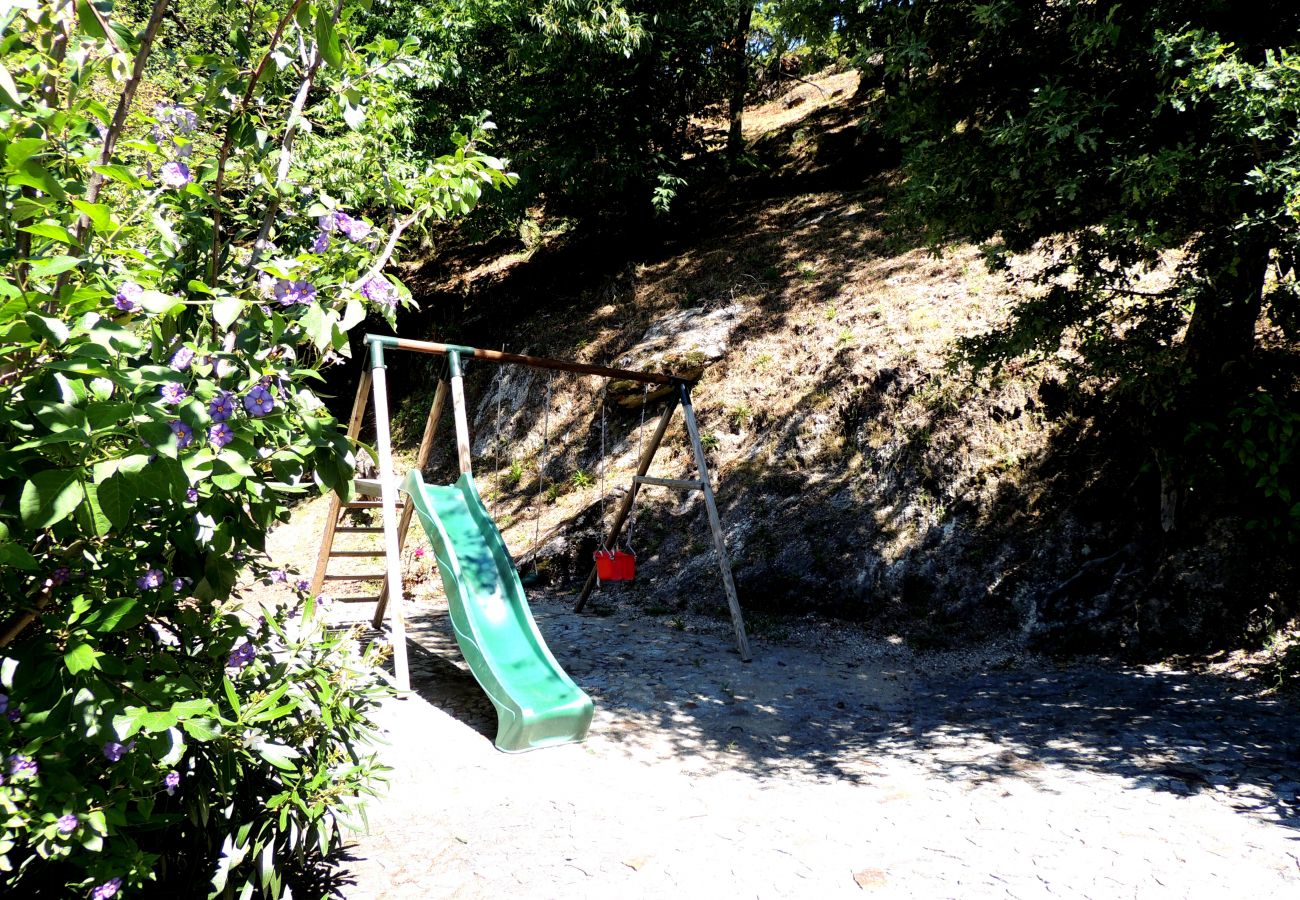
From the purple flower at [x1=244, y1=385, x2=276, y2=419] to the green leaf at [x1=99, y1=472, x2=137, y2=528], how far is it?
0.33 metres

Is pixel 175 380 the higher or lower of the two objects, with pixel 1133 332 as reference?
lower

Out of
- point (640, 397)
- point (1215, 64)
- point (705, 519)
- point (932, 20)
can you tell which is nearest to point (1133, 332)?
point (1215, 64)

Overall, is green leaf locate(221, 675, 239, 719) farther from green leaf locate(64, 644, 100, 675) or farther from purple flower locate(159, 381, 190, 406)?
purple flower locate(159, 381, 190, 406)

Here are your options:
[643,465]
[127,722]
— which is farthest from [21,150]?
[643,465]

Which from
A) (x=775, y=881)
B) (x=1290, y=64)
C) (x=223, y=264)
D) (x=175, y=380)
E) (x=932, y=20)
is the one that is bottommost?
(x=775, y=881)

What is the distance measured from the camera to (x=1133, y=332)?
6.01 m

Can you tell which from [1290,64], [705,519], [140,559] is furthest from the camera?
[705,519]

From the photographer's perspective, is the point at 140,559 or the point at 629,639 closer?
the point at 140,559

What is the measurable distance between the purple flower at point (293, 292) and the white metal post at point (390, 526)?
341 centimetres

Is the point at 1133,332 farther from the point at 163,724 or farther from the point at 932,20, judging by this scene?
the point at 163,724

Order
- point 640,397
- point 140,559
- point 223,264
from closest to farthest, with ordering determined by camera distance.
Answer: point 140,559, point 223,264, point 640,397

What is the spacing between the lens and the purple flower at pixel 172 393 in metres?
1.61

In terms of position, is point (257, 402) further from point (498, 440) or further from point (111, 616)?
point (498, 440)

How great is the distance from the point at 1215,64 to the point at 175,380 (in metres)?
5.08
